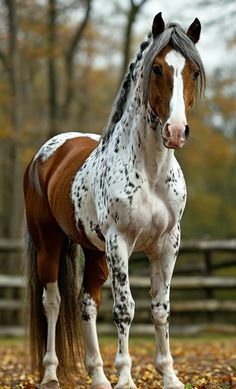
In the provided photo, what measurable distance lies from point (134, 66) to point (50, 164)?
1.42 meters

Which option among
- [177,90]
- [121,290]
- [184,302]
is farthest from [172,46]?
[184,302]

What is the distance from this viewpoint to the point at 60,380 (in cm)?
546

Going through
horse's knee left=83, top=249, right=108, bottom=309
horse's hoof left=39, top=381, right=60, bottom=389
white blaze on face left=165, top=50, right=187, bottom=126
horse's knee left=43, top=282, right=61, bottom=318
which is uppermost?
white blaze on face left=165, top=50, right=187, bottom=126

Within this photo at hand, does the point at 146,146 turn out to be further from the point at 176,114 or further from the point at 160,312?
the point at 160,312

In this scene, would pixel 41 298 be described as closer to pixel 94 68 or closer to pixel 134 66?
pixel 134 66

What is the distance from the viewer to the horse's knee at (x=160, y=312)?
443 centimetres

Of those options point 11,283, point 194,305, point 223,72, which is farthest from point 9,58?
point 223,72

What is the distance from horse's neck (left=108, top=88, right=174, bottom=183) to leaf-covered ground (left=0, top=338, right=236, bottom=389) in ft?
4.45

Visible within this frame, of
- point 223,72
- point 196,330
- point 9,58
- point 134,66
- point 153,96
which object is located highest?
point 223,72

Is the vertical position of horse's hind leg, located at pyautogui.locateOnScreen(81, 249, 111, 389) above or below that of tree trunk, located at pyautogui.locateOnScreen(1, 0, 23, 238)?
below

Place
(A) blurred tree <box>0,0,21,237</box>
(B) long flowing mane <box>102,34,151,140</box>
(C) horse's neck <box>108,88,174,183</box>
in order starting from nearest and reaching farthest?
(C) horse's neck <box>108,88,174,183</box>
(B) long flowing mane <box>102,34,151,140</box>
(A) blurred tree <box>0,0,21,237</box>

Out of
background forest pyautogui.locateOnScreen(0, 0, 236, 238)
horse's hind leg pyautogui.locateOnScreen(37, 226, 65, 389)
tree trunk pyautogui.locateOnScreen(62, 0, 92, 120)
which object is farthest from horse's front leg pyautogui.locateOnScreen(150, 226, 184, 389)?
tree trunk pyautogui.locateOnScreen(62, 0, 92, 120)

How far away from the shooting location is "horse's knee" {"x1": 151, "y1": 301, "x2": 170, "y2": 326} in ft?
14.5

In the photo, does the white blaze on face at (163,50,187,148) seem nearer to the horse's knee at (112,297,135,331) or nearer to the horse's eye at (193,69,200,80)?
the horse's eye at (193,69,200,80)
